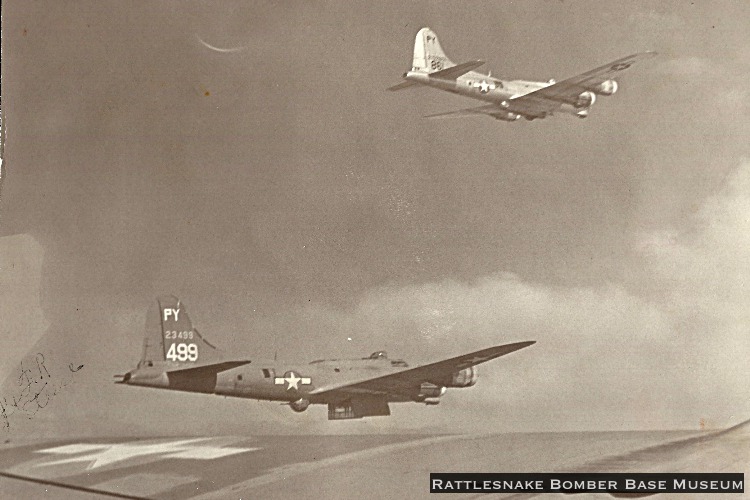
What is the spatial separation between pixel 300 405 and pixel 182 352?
1.76 ft

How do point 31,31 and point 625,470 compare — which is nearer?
point 625,470

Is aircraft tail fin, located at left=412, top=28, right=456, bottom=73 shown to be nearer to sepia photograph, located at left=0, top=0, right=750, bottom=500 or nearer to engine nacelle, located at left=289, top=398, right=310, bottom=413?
sepia photograph, located at left=0, top=0, right=750, bottom=500

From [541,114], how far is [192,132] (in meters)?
1.49

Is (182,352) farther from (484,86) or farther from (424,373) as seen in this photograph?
(484,86)

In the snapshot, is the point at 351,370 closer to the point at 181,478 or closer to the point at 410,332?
the point at 410,332

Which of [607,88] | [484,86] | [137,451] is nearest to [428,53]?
[484,86]

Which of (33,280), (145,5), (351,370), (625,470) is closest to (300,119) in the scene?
(145,5)

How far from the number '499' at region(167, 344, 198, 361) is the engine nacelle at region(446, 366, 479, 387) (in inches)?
41.8

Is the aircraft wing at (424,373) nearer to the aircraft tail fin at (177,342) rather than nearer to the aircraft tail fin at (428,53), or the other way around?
the aircraft tail fin at (177,342)

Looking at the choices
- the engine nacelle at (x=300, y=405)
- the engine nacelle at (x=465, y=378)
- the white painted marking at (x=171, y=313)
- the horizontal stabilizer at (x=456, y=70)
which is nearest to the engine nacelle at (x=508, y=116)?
the horizontal stabilizer at (x=456, y=70)

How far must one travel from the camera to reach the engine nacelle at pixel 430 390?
294cm

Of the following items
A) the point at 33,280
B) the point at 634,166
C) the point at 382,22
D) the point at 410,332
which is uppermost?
the point at 382,22

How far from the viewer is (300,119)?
3037 millimetres

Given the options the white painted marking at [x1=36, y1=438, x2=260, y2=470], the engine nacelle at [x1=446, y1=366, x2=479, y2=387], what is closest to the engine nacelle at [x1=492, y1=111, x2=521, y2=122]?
the engine nacelle at [x1=446, y1=366, x2=479, y2=387]
